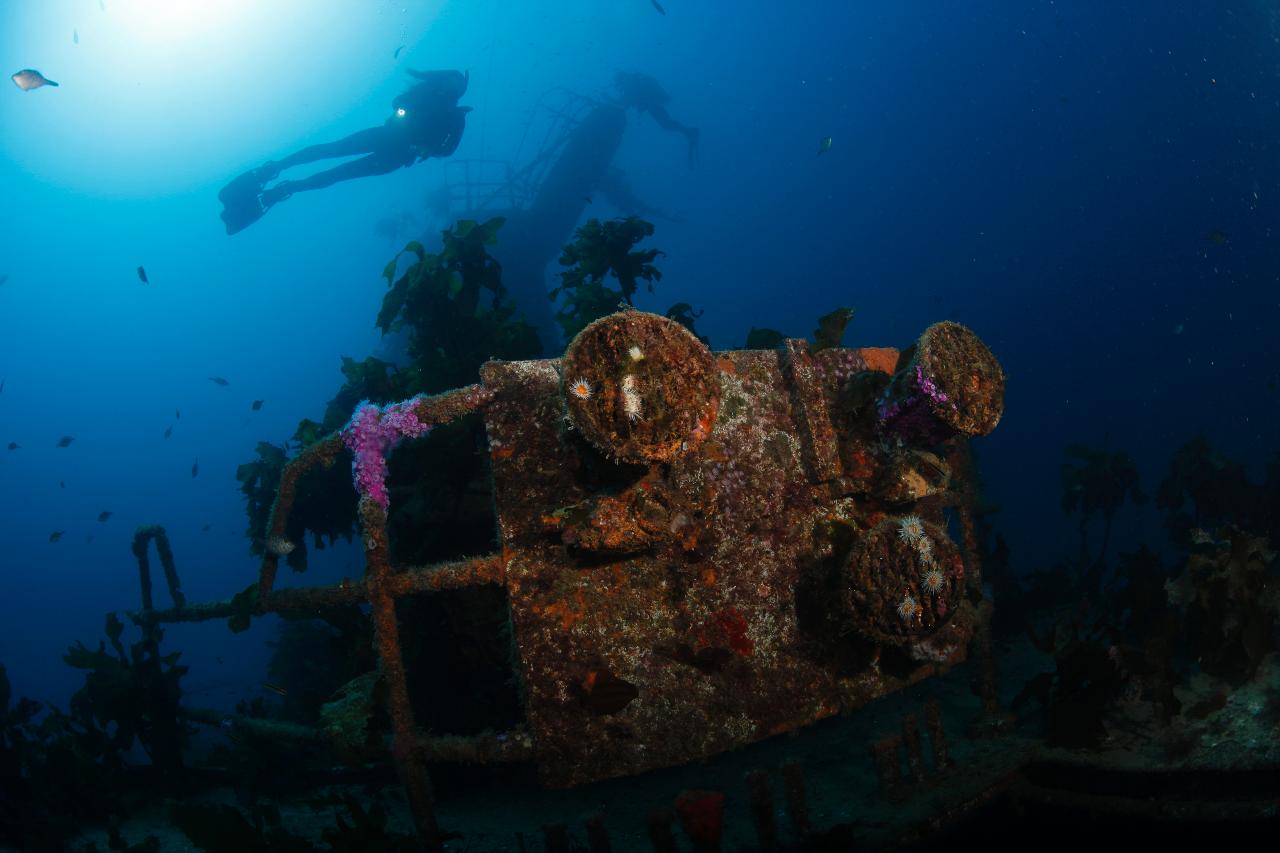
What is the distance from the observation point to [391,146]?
17.3 metres

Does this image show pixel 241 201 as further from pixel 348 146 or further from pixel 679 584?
pixel 679 584

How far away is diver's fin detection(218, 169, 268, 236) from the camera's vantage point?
1819cm

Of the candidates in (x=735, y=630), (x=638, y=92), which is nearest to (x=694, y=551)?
(x=735, y=630)

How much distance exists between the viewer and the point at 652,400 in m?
2.83

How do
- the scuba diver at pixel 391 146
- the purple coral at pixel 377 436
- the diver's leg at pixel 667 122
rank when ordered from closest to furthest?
the purple coral at pixel 377 436 < the scuba diver at pixel 391 146 < the diver's leg at pixel 667 122

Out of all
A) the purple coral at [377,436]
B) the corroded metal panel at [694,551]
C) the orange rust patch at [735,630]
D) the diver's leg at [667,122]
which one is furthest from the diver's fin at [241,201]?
the orange rust patch at [735,630]

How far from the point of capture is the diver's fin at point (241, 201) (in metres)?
18.2

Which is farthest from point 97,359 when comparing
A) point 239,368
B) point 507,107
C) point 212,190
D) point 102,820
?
point 102,820

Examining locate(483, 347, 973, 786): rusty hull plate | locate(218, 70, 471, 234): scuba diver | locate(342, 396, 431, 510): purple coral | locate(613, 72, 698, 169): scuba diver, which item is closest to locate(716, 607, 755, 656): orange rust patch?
locate(483, 347, 973, 786): rusty hull plate

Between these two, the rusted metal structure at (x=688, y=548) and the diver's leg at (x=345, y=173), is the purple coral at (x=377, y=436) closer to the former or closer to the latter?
the rusted metal structure at (x=688, y=548)

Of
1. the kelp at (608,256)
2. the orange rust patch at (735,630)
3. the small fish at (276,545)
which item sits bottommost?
the orange rust patch at (735,630)

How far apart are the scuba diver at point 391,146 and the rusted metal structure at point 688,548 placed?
1631 centimetres

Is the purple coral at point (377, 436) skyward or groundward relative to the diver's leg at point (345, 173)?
groundward

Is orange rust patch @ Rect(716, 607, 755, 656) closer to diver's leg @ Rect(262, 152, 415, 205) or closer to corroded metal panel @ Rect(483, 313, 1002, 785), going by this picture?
corroded metal panel @ Rect(483, 313, 1002, 785)
